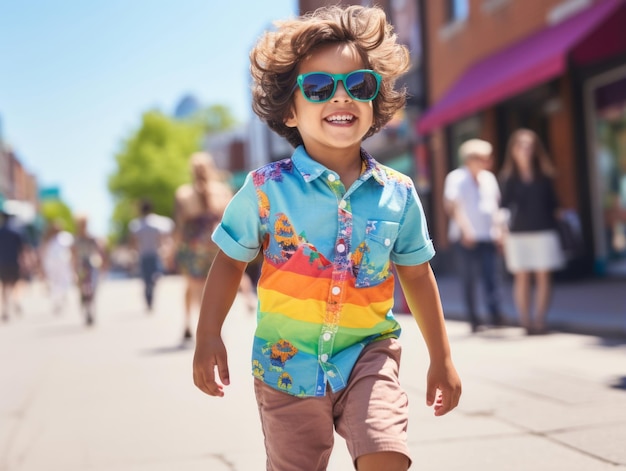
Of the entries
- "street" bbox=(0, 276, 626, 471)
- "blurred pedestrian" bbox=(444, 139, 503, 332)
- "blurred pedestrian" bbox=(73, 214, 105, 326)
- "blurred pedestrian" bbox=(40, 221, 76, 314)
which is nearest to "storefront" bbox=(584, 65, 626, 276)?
"blurred pedestrian" bbox=(444, 139, 503, 332)

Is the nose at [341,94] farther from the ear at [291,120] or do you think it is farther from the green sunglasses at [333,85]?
the ear at [291,120]

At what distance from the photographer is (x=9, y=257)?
53.5ft

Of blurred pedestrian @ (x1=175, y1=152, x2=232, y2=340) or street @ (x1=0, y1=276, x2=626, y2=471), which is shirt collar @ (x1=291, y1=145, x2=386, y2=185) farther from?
blurred pedestrian @ (x1=175, y1=152, x2=232, y2=340)

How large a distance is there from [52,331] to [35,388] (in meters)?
6.28

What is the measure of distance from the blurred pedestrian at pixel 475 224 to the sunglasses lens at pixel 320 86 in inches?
252

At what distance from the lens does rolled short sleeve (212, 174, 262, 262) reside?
2590 millimetres

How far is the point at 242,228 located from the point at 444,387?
725 millimetres

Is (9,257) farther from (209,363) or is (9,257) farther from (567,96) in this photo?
(209,363)

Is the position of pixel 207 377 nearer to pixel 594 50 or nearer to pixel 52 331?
pixel 594 50

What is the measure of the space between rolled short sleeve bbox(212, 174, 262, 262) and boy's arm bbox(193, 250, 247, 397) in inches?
1.5

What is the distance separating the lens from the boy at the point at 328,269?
8.14ft

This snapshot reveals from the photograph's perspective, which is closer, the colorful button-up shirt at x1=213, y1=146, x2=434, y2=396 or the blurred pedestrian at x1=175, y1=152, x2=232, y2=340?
the colorful button-up shirt at x1=213, y1=146, x2=434, y2=396

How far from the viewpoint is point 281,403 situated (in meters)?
2.50

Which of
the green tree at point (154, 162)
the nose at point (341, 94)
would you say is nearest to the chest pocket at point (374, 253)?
the nose at point (341, 94)
